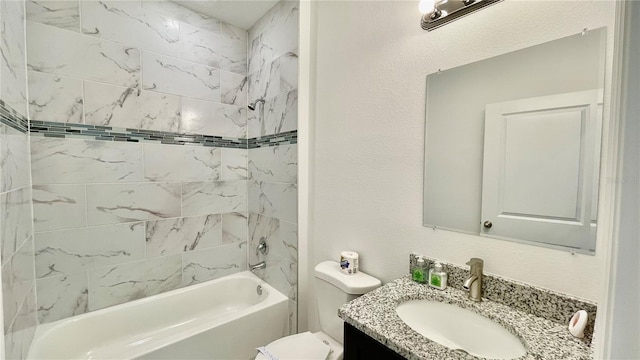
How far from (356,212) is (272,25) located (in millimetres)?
1625

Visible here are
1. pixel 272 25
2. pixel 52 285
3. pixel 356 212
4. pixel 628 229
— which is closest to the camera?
pixel 628 229

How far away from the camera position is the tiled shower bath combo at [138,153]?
148 centimetres

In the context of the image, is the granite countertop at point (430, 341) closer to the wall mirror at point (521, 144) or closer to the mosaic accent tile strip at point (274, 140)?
the wall mirror at point (521, 144)

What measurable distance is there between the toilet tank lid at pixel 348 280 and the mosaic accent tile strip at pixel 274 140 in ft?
2.85

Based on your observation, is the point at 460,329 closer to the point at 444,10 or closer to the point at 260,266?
the point at 444,10

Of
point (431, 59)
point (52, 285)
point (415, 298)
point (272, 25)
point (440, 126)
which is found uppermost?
point (272, 25)

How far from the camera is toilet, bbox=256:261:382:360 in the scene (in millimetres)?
1262

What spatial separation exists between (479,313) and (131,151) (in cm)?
221

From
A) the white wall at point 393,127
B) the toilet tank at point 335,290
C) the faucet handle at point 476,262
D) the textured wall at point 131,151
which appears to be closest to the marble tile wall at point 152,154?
the textured wall at point 131,151

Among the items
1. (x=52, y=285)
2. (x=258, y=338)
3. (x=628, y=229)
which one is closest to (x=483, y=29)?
(x=628, y=229)

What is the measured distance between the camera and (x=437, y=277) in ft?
3.50

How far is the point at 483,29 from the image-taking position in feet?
3.24

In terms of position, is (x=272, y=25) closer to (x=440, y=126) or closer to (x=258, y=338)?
(x=440, y=126)

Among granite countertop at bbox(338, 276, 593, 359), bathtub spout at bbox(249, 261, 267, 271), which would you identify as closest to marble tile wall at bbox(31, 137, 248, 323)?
bathtub spout at bbox(249, 261, 267, 271)
